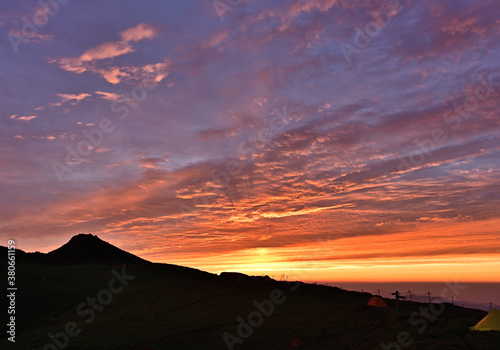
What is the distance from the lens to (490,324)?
43812 millimetres

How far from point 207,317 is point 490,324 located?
1754 inches

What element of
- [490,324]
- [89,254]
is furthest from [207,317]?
[89,254]

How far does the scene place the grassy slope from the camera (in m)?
48.8

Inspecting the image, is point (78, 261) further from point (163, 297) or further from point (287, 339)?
point (287, 339)

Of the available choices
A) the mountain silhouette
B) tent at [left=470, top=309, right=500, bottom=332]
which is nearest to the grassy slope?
tent at [left=470, top=309, right=500, bottom=332]

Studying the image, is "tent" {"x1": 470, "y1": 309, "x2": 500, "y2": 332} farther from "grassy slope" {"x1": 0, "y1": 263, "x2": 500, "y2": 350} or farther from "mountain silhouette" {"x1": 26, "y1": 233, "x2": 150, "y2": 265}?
"mountain silhouette" {"x1": 26, "y1": 233, "x2": 150, "y2": 265}

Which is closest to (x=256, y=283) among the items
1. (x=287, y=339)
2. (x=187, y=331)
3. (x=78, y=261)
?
(x=187, y=331)

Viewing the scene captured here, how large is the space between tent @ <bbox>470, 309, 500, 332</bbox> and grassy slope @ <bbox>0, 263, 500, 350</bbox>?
5.41 feet

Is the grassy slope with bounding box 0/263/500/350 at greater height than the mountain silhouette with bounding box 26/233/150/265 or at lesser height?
lesser

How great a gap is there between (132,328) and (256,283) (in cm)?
3227

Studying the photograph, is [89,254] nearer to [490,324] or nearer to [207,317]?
[207,317]

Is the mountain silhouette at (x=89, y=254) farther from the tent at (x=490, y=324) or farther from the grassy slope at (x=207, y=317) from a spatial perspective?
the tent at (x=490, y=324)

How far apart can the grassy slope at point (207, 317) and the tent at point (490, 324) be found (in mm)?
1650

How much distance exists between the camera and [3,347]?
6019cm
